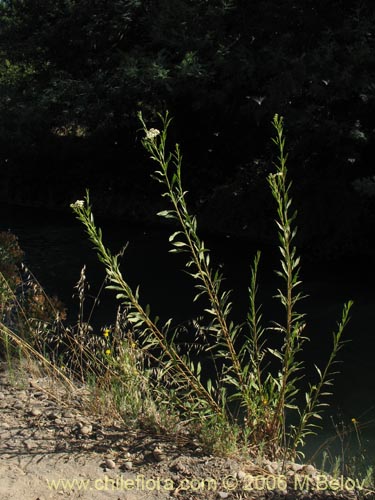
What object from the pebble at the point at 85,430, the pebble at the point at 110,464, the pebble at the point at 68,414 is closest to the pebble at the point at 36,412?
the pebble at the point at 68,414

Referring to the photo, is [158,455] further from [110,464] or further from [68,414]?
[68,414]

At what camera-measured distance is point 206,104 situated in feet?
44.7

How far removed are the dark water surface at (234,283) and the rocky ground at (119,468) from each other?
2.20m

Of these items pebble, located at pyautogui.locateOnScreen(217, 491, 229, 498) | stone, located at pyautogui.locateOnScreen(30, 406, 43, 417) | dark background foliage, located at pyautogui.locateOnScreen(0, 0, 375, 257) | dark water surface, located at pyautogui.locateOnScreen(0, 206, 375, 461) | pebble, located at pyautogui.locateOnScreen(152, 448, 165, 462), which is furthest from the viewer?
dark background foliage, located at pyautogui.locateOnScreen(0, 0, 375, 257)

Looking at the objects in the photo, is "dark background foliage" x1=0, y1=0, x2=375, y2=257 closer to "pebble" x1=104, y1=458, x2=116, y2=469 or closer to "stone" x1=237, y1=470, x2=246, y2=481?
"stone" x1=237, y1=470, x2=246, y2=481

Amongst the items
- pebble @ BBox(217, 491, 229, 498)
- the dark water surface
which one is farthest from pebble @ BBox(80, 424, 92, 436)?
the dark water surface

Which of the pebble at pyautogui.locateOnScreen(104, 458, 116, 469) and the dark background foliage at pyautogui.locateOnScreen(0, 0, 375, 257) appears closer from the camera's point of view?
the pebble at pyautogui.locateOnScreen(104, 458, 116, 469)

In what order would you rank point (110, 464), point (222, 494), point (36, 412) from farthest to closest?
point (36, 412), point (110, 464), point (222, 494)

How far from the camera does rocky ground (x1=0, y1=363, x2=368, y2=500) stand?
2867 millimetres

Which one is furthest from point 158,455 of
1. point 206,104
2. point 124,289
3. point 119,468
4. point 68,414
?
point 206,104

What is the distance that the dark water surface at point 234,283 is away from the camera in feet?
21.3

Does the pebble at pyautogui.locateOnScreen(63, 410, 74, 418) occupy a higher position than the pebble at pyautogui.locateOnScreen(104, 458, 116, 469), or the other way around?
the pebble at pyautogui.locateOnScreen(104, 458, 116, 469)

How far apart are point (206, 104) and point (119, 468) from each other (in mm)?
11378

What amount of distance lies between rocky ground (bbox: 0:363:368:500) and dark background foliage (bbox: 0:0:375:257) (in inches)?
271
